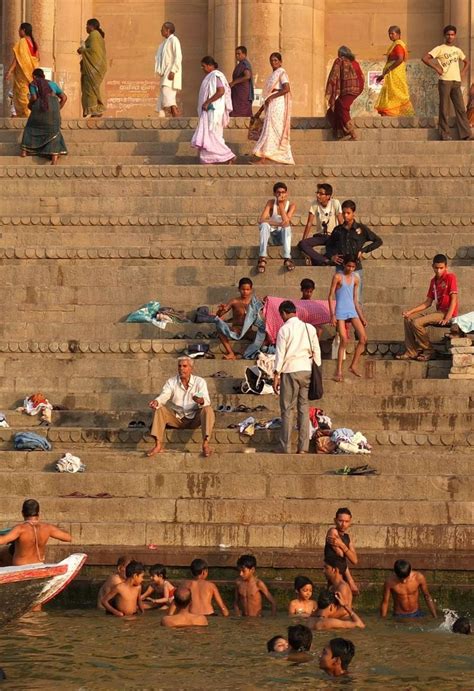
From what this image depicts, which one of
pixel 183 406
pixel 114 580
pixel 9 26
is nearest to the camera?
pixel 114 580

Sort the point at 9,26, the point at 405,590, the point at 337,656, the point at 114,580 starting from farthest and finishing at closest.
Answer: the point at 9,26
the point at 114,580
the point at 405,590
the point at 337,656

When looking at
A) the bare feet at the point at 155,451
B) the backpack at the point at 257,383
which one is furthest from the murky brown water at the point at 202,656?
the backpack at the point at 257,383

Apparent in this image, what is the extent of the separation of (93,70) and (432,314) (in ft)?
26.4

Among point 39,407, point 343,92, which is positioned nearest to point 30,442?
point 39,407

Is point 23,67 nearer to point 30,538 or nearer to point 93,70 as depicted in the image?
point 93,70

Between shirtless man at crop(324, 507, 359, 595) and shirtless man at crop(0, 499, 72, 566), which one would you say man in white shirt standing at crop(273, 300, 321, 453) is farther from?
shirtless man at crop(0, 499, 72, 566)

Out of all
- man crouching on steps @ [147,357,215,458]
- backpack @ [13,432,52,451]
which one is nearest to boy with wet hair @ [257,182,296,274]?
man crouching on steps @ [147,357,215,458]

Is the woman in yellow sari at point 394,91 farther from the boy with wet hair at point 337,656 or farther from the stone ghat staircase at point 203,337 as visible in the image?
the boy with wet hair at point 337,656

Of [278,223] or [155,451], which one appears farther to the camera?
[278,223]

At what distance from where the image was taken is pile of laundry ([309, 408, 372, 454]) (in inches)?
662

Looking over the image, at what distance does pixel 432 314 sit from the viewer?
18.3 m

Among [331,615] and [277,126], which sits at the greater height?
[277,126]

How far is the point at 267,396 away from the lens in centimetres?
1786

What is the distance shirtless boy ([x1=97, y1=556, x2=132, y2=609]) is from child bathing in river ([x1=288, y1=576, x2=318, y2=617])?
1.32m
